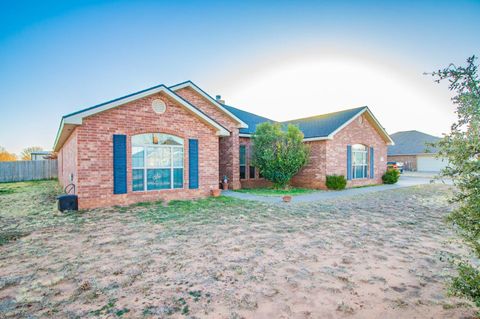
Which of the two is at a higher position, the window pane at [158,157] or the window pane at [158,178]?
the window pane at [158,157]

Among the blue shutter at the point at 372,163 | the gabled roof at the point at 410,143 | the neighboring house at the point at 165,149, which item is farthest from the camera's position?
the gabled roof at the point at 410,143

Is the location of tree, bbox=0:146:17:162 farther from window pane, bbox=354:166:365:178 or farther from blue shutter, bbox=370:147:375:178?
blue shutter, bbox=370:147:375:178

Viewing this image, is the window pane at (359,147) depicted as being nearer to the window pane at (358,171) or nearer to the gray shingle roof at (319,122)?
the window pane at (358,171)

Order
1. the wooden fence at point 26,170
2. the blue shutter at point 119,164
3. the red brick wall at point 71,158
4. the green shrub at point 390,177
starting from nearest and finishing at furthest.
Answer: the red brick wall at point 71,158
the blue shutter at point 119,164
the green shrub at point 390,177
the wooden fence at point 26,170

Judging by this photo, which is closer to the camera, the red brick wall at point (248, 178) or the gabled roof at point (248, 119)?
the red brick wall at point (248, 178)

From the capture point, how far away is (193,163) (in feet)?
35.7

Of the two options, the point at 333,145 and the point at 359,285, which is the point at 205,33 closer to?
the point at 333,145

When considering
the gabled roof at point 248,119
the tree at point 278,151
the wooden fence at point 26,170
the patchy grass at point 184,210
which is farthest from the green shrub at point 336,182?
the wooden fence at point 26,170

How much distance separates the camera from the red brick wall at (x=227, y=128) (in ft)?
46.0

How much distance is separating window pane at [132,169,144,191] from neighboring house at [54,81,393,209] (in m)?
0.04

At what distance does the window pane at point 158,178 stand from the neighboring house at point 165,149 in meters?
0.04

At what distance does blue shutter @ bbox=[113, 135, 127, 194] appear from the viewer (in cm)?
893

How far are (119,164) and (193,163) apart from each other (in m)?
3.11

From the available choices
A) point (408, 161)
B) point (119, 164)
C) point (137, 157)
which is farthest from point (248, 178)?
point (408, 161)
